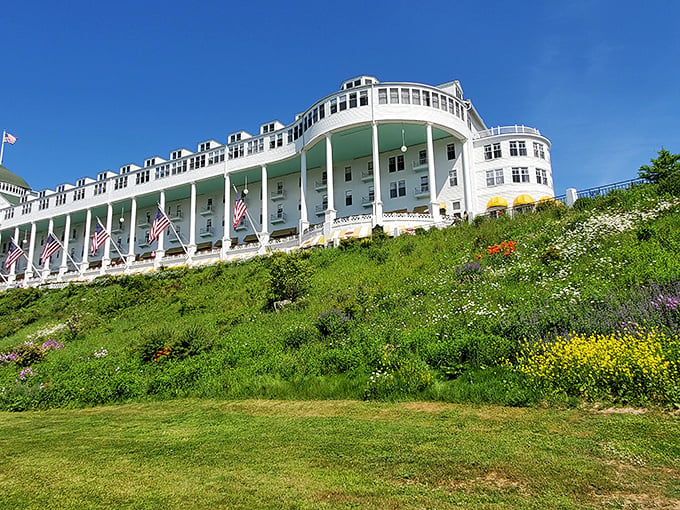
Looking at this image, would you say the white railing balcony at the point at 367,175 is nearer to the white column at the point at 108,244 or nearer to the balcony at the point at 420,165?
the balcony at the point at 420,165

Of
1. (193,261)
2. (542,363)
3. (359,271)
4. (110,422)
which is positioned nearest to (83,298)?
(193,261)

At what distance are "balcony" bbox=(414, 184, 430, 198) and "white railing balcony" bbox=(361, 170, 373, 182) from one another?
4.62m

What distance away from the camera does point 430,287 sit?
16.6 m

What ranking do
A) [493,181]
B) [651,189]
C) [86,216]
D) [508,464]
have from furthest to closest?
[86,216], [493,181], [651,189], [508,464]

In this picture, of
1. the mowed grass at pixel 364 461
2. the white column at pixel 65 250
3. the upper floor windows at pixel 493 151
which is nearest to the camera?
the mowed grass at pixel 364 461

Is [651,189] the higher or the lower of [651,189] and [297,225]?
the lower

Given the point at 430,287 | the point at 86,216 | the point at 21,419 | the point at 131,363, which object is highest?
the point at 86,216

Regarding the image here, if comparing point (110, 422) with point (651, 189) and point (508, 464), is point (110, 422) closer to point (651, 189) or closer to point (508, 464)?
point (508, 464)

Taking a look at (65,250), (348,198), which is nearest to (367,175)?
(348,198)

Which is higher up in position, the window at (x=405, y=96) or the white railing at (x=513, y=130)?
the window at (x=405, y=96)

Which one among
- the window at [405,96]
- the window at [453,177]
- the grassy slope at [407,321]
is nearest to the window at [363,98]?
the window at [405,96]

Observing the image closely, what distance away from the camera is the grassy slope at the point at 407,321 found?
9.75 meters

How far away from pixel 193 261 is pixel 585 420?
139 feet

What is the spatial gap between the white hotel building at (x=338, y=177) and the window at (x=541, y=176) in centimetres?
10
